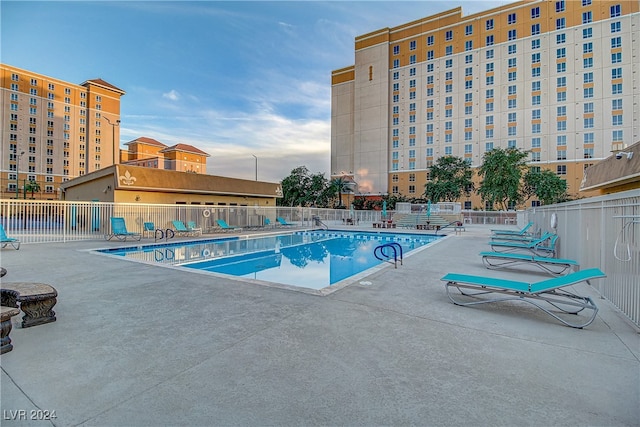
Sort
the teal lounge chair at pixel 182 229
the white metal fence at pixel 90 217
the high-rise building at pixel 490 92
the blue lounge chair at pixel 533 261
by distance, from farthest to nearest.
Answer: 1. the high-rise building at pixel 490 92
2. the teal lounge chair at pixel 182 229
3. the white metal fence at pixel 90 217
4. the blue lounge chair at pixel 533 261

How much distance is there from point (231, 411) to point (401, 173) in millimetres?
59542

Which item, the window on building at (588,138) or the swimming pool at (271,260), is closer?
the swimming pool at (271,260)

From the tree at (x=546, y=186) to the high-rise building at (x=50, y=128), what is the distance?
68.5 meters

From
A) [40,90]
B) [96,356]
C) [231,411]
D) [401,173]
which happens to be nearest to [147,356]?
[96,356]

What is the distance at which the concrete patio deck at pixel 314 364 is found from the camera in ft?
6.94

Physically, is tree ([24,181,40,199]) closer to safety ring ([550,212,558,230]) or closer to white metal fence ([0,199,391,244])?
white metal fence ([0,199,391,244])

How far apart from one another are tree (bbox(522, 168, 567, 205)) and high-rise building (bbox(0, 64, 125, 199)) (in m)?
68.5

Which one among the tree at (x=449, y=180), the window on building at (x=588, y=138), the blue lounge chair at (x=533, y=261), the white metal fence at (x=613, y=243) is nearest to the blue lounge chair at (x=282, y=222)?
the blue lounge chair at (x=533, y=261)

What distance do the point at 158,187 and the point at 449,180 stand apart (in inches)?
1574

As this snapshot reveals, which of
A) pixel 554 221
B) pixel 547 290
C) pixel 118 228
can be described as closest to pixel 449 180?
pixel 554 221

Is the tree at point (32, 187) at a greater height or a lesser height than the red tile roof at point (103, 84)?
lesser

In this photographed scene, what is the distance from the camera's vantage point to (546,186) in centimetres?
3884

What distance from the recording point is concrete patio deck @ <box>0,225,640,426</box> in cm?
212

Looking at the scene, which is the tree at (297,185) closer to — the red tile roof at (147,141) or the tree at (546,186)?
the tree at (546,186)
